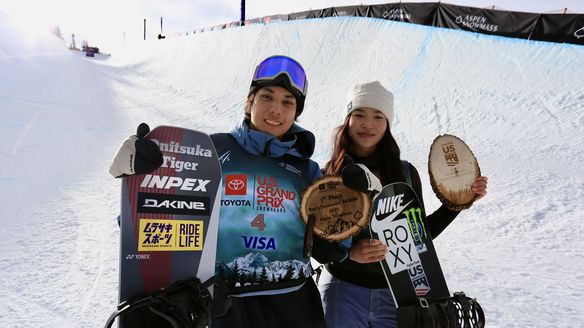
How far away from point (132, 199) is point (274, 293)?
0.79 metres

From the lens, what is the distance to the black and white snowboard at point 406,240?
6.31 ft

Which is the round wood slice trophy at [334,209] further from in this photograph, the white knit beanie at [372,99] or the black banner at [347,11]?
the black banner at [347,11]

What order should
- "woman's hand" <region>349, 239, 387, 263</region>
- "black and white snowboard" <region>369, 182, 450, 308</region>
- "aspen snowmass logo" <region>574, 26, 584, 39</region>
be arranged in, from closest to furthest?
"woman's hand" <region>349, 239, 387, 263</region>
"black and white snowboard" <region>369, 182, 450, 308</region>
"aspen snowmass logo" <region>574, 26, 584, 39</region>

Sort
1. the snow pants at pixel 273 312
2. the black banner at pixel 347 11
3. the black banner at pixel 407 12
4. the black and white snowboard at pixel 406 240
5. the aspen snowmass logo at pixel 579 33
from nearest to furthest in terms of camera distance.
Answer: the snow pants at pixel 273 312 < the black and white snowboard at pixel 406 240 < the aspen snowmass logo at pixel 579 33 < the black banner at pixel 407 12 < the black banner at pixel 347 11

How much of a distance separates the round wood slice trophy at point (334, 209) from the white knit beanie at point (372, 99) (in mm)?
599

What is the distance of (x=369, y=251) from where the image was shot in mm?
1723

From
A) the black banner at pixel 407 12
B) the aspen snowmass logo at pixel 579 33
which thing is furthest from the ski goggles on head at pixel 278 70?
the black banner at pixel 407 12

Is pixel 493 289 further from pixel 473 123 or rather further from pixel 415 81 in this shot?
pixel 415 81

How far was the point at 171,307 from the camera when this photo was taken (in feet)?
4.50

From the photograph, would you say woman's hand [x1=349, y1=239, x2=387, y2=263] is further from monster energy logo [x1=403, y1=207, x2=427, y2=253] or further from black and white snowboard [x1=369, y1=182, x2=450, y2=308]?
monster energy logo [x1=403, y1=207, x2=427, y2=253]

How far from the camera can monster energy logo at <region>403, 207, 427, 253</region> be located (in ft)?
6.79

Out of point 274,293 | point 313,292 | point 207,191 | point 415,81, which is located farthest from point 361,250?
point 415,81

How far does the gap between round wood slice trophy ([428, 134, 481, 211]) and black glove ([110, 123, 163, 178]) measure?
158 cm

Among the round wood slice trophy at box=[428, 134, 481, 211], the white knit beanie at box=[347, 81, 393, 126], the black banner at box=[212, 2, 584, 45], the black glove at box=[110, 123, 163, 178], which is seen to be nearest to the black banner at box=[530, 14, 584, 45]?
the black banner at box=[212, 2, 584, 45]
